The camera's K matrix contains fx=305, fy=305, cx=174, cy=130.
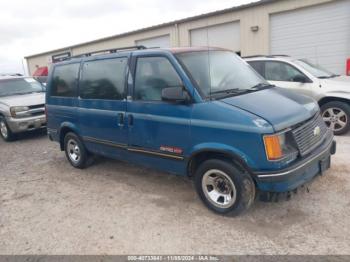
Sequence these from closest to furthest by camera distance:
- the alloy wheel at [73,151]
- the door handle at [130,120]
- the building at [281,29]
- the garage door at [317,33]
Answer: the door handle at [130,120] → the alloy wheel at [73,151] → the garage door at [317,33] → the building at [281,29]

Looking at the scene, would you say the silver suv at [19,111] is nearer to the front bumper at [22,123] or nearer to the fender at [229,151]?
the front bumper at [22,123]

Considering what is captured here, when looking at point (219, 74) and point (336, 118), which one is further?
point (336, 118)

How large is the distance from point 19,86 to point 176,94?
24.5ft

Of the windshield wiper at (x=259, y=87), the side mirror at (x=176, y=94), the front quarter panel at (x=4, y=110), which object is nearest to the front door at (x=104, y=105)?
the side mirror at (x=176, y=94)

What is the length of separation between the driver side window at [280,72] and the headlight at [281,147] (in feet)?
13.3

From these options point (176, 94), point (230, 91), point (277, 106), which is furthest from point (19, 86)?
point (277, 106)

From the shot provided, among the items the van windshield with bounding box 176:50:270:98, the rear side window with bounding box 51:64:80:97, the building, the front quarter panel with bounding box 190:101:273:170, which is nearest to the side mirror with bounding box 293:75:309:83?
the van windshield with bounding box 176:50:270:98

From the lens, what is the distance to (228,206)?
357cm

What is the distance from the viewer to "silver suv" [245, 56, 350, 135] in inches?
254

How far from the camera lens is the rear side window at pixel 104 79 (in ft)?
14.6

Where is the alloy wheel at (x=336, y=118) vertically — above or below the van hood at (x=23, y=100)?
below

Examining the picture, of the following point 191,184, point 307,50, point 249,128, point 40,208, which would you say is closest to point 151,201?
point 191,184

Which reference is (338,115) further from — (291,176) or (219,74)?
(291,176)

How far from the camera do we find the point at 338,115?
258 inches
